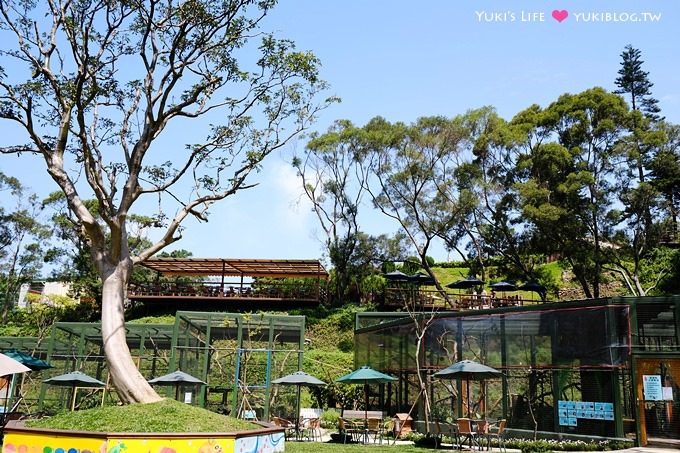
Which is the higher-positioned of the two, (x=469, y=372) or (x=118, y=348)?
(x=118, y=348)

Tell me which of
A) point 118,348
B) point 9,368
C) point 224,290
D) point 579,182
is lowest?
point 9,368

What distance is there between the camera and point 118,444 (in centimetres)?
802

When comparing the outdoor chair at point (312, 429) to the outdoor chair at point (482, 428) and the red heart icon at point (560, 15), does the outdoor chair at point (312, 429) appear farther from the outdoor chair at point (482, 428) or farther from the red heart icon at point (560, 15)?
the red heart icon at point (560, 15)

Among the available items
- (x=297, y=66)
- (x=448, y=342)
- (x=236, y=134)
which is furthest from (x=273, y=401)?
(x=297, y=66)

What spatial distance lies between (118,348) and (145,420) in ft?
7.40

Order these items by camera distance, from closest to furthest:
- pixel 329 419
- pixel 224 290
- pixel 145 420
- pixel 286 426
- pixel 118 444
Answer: pixel 118 444 → pixel 145 420 → pixel 286 426 → pixel 329 419 → pixel 224 290

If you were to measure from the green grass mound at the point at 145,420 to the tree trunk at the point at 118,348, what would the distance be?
1.75 feet

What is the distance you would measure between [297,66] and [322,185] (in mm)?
21986

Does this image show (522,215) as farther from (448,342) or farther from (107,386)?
(107,386)

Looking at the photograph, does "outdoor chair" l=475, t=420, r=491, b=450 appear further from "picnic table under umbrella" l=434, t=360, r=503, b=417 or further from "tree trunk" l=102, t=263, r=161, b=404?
"tree trunk" l=102, t=263, r=161, b=404

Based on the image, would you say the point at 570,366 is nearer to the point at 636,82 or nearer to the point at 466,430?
the point at 466,430

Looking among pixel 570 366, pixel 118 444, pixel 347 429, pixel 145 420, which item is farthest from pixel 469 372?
pixel 118 444

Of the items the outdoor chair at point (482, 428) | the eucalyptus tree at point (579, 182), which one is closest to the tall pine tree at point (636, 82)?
the eucalyptus tree at point (579, 182)

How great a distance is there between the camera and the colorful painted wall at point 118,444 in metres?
8.03
